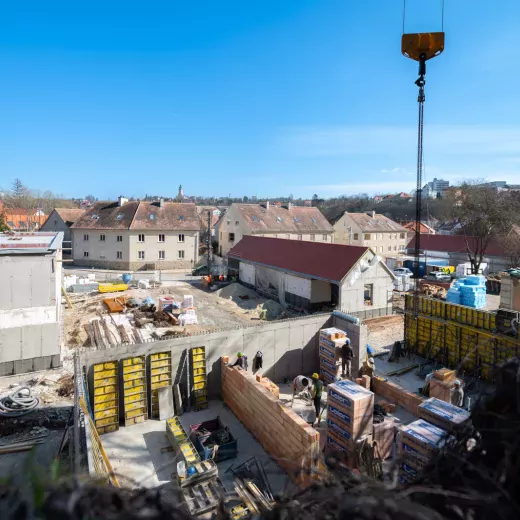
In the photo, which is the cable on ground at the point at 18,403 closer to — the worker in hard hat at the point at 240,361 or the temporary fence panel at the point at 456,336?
the worker in hard hat at the point at 240,361

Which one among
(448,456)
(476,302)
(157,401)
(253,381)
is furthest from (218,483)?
(476,302)

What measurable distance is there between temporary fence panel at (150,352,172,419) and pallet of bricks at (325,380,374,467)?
5140mm

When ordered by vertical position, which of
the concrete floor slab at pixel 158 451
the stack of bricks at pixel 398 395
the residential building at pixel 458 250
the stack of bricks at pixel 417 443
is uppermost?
the residential building at pixel 458 250

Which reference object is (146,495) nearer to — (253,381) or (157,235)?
(253,381)

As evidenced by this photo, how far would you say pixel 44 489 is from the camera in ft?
6.64

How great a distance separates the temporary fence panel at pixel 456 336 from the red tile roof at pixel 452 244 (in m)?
26.0

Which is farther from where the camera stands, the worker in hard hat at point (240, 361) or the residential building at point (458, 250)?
the residential building at point (458, 250)

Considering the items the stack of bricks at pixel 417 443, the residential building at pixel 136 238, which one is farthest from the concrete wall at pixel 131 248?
the stack of bricks at pixel 417 443

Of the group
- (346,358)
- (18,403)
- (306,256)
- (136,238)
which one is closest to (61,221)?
(136,238)

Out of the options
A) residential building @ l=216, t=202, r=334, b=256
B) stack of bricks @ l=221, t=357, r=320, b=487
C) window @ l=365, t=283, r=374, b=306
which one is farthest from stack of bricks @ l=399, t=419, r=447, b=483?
residential building @ l=216, t=202, r=334, b=256

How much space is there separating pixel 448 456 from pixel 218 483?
24.6 ft

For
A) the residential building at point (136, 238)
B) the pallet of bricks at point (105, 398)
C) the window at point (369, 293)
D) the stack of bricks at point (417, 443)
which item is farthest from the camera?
the residential building at point (136, 238)

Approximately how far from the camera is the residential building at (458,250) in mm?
38344

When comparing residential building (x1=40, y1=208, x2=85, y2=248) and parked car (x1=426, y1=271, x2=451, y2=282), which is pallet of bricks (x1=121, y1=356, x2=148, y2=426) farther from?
residential building (x1=40, y1=208, x2=85, y2=248)
